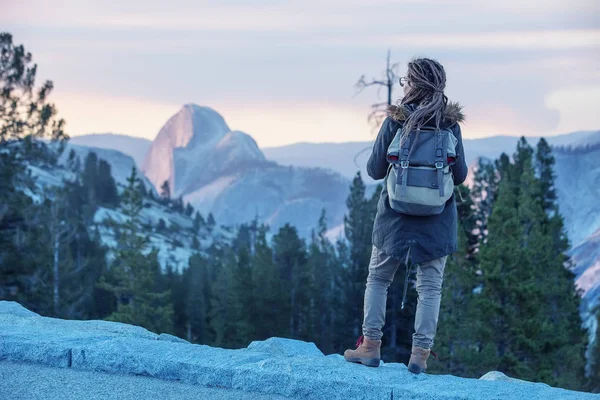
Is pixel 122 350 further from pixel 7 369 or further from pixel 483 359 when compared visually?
pixel 483 359

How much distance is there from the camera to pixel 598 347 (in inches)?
1757

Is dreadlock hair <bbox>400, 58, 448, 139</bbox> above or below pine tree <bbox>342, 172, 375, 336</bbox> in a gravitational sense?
above

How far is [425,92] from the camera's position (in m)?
5.79

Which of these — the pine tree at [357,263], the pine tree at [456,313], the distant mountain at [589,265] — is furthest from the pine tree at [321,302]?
the distant mountain at [589,265]

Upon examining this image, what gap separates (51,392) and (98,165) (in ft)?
465

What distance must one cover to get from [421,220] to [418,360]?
3.39ft

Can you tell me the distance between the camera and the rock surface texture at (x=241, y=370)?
540 cm

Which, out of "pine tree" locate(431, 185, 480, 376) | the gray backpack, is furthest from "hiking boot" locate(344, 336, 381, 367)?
"pine tree" locate(431, 185, 480, 376)

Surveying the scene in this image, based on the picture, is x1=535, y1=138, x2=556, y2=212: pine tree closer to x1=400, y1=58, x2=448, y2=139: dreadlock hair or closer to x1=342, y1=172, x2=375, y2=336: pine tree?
x1=342, y1=172, x2=375, y2=336: pine tree

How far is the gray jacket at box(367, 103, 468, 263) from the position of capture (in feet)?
19.0

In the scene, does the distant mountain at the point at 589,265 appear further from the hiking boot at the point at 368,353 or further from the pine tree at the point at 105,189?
the hiking boot at the point at 368,353

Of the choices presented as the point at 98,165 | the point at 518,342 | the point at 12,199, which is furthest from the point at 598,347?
the point at 98,165

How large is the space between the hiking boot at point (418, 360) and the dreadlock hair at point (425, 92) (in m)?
1.60

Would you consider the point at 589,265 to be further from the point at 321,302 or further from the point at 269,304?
the point at 269,304
